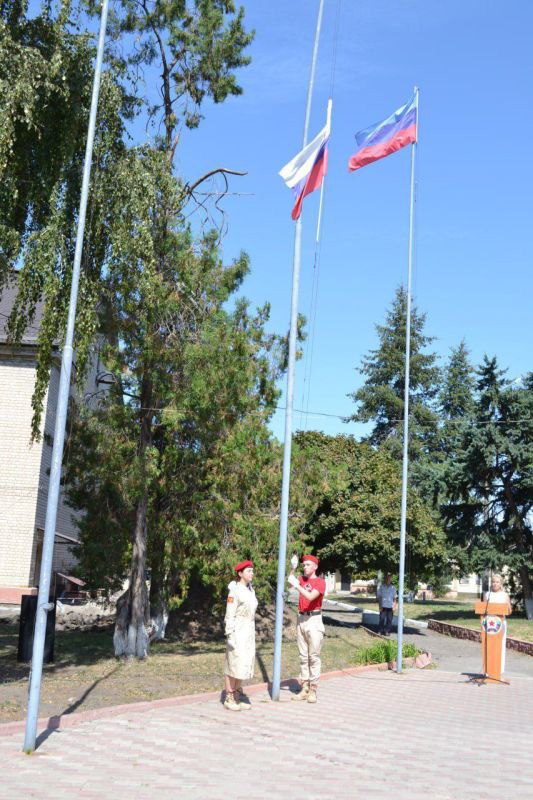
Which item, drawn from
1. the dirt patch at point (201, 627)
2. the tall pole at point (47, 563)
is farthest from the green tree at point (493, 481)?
the tall pole at point (47, 563)

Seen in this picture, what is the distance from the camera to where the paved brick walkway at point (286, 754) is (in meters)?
6.70

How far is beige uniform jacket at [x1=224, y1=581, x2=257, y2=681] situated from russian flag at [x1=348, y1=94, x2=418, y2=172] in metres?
8.86

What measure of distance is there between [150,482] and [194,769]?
28.7 ft

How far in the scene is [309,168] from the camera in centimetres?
1300

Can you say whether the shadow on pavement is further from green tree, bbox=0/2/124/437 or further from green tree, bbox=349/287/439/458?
green tree, bbox=349/287/439/458

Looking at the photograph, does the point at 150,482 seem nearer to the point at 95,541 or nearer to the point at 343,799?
the point at 95,541

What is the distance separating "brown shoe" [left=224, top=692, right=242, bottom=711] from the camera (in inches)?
409

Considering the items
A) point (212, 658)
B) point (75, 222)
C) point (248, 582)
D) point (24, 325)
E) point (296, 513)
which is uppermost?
point (75, 222)

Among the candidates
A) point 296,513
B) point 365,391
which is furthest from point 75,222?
point 365,391

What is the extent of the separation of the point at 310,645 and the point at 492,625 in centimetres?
473

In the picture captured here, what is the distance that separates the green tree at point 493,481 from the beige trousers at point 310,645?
21.7 meters

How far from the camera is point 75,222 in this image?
12484 mm

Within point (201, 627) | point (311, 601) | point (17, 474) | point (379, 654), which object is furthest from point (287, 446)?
point (17, 474)

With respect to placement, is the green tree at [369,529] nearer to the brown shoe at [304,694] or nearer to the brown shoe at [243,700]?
the brown shoe at [304,694]
